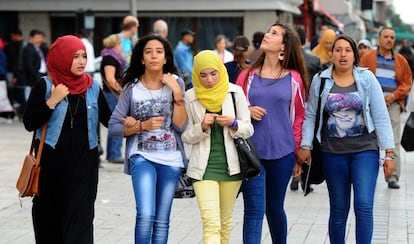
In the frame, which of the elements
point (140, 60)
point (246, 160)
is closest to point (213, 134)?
point (246, 160)

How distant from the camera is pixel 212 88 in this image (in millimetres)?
6230

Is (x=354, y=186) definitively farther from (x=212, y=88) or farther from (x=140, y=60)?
(x=140, y=60)

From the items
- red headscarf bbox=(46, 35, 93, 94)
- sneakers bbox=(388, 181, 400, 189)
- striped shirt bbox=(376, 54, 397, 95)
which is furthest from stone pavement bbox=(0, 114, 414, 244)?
red headscarf bbox=(46, 35, 93, 94)

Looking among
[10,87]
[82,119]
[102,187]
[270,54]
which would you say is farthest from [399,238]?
[10,87]

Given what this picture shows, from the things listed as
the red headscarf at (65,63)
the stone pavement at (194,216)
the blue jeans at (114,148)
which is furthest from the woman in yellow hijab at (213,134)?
the blue jeans at (114,148)

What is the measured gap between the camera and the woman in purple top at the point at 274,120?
21.3 ft

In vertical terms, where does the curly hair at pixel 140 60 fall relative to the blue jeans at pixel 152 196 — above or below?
above

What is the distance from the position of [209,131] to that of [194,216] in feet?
9.61

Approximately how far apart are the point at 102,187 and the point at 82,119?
4995 millimetres

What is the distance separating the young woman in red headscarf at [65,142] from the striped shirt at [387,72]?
5295 millimetres

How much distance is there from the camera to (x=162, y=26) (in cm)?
1432

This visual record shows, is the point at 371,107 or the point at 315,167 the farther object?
the point at 315,167

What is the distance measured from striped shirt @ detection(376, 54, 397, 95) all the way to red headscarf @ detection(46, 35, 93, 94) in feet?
17.7

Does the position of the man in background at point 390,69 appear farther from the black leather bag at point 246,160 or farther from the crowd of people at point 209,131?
the black leather bag at point 246,160
